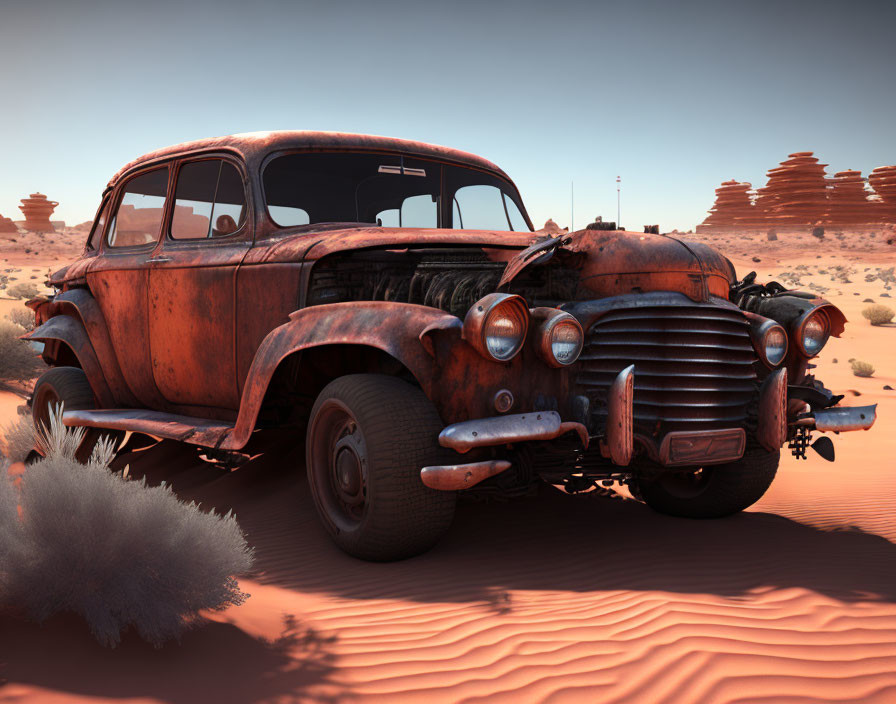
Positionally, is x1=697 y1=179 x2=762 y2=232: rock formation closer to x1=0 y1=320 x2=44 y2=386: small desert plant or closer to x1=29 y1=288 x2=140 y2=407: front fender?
x1=0 y1=320 x2=44 y2=386: small desert plant

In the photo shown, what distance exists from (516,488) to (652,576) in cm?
77

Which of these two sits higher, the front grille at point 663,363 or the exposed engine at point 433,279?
the exposed engine at point 433,279

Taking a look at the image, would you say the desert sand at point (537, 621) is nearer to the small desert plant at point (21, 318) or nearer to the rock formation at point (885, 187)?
the small desert plant at point (21, 318)

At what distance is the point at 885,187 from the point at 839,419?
77.5m

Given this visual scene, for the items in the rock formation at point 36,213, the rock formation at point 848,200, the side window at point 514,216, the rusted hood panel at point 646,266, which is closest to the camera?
the rusted hood panel at point 646,266

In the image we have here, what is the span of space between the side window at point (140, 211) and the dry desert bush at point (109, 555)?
10.4ft

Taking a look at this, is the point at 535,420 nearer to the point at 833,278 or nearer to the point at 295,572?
the point at 295,572

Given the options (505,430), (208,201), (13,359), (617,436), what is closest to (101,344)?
(208,201)

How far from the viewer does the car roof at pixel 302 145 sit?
479cm

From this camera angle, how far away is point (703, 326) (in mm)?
3658

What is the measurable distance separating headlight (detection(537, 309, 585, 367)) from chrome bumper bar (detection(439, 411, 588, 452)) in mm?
265

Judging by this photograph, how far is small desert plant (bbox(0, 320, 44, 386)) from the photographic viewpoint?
1216 cm

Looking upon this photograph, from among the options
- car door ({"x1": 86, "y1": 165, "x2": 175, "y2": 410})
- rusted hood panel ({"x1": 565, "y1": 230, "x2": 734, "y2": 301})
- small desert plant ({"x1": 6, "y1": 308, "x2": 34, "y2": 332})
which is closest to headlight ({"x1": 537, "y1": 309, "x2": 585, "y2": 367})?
rusted hood panel ({"x1": 565, "y1": 230, "x2": 734, "y2": 301})

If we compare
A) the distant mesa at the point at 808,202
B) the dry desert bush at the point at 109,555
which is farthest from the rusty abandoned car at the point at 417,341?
the distant mesa at the point at 808,202
